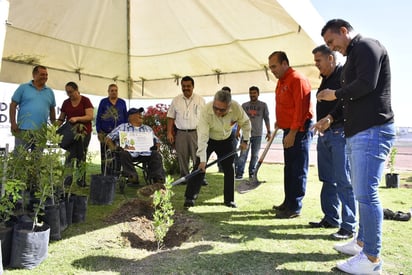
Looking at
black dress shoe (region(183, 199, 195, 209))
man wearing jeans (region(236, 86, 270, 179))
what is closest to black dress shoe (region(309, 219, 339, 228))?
black dress shoe (region(183, 199, 195, 209))

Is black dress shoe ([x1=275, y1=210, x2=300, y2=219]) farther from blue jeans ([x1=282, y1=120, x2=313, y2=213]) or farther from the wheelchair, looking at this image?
the wheelchair

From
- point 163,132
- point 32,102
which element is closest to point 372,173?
point 32,102

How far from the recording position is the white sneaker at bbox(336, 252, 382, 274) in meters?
2.21

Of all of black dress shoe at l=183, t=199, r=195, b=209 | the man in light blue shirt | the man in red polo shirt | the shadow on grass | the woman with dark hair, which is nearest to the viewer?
the shadow on grass

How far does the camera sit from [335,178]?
10.4 feet

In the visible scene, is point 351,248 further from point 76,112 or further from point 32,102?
point 32,102

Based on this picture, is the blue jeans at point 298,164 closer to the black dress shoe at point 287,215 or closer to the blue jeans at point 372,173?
the black dress shoe at point 287,215

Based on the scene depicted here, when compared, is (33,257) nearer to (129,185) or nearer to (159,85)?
(129,185)

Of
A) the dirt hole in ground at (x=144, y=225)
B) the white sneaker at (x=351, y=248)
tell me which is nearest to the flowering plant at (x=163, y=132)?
the dirt hole in ground at (x=144, y=225)

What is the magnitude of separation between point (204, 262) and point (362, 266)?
1.12 metres

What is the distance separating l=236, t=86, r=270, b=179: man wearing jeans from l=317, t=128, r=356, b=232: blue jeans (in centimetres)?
334

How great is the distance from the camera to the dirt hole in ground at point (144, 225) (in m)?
3.01

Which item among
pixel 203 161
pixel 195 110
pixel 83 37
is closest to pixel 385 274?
pixel 203 161

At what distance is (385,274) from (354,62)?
153cm
